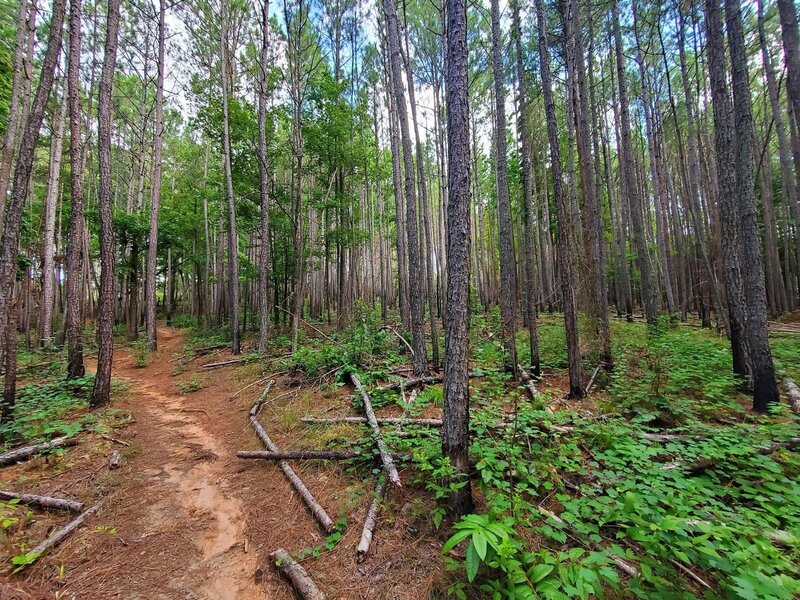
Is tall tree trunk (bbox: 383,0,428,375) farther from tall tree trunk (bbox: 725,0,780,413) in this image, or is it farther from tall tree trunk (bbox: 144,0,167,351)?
tall tree trunk (bbox: 144,0,167,351)

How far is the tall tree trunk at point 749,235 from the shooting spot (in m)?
4.30

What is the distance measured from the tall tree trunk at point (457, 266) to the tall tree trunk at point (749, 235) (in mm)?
4537

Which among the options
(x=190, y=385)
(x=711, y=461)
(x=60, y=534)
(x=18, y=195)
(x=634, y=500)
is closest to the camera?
(x=634, y=500)

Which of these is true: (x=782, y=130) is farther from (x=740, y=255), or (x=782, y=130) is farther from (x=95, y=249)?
(x=95, y=249)

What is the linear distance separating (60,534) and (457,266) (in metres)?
4.21

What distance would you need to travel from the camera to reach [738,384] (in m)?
4.93

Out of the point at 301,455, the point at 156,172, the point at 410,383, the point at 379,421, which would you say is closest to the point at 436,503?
the point at 379,421

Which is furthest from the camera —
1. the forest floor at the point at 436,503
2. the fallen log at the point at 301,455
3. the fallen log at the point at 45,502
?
the fallen log at the point at 301,455

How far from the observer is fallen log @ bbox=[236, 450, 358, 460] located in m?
3.93

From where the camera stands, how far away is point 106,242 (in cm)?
621

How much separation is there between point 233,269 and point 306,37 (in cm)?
901

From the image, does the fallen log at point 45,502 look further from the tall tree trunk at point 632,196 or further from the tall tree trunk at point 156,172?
the tall tree trunk at point 632,196

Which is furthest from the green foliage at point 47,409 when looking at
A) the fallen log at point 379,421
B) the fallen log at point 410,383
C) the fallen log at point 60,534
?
the fallen log at point 410,383

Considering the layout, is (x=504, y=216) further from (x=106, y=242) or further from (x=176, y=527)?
(x=106, y=242)
